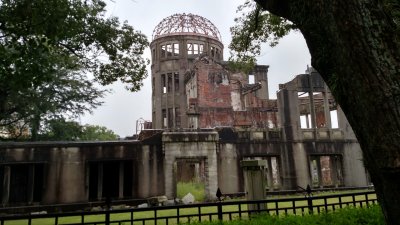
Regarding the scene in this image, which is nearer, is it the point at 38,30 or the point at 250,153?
the point at 38,30

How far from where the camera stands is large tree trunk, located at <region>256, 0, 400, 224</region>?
9.09 ft

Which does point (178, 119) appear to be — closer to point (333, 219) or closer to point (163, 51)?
point (163, 51)

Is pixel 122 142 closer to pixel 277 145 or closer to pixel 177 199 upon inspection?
pixel 177 199

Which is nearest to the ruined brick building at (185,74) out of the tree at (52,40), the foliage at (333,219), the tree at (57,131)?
the tree at (57,131)

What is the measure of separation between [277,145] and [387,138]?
18193 millimetres

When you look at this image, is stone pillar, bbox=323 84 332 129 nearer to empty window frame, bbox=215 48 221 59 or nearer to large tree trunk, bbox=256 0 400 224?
empty window frame, bbox=215 48 221 59

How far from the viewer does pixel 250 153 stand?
779 inches

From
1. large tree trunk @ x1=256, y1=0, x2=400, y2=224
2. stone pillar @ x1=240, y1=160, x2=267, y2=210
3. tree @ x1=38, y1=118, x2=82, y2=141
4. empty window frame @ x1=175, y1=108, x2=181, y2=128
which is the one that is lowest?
stone pillar @ x1=240, y1=160, x2=267, y2=210

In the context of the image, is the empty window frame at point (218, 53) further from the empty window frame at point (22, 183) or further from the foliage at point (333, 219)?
the foliage at point (333, 219)

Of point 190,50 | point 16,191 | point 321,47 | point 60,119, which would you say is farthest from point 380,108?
point 190,50

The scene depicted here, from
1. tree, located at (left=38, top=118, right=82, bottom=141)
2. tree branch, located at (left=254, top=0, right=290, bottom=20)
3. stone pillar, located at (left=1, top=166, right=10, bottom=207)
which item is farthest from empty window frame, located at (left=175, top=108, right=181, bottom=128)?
tree branch, located at (left=254, top=0, right=290, bottom=20)

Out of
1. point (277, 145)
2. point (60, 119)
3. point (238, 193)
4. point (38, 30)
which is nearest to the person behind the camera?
point (38, 30)

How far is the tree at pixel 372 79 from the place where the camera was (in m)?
2.77

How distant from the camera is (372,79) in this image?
2848mm
